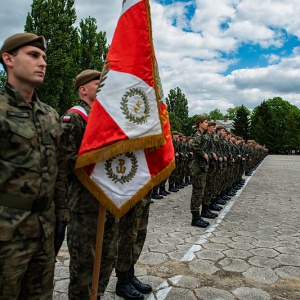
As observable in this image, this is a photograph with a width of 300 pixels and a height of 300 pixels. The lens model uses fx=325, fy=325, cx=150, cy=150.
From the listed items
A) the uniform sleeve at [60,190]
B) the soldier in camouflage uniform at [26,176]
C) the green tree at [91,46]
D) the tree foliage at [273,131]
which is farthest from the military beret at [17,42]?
the tree foliage at [273,131]

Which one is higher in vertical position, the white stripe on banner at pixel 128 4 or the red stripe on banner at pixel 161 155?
the white stripe on banner at pixel 128 4

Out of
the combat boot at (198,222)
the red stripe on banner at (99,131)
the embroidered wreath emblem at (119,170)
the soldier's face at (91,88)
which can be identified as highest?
the soldier's face at (91,88)

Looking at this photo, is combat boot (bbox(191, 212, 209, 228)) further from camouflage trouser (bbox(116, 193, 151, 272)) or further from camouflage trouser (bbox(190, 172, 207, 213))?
camouflage trouser (bbox(116, 193, 151, 272))

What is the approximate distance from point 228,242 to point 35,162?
3771 mm

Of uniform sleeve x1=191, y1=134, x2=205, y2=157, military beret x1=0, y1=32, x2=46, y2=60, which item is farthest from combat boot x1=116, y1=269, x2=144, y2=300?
uniform sleeve x1=191, y1=134, x2=205, y2=157

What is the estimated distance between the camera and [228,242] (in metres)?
4.83

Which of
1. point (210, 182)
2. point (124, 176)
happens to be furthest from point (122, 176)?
point (210, 182)

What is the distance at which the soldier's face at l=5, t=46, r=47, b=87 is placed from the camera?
1820 millimetres

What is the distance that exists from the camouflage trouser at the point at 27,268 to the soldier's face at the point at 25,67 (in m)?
0.88

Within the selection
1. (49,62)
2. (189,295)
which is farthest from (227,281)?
(49,62)

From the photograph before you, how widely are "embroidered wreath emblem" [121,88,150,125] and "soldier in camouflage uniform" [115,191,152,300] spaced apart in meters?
0.97

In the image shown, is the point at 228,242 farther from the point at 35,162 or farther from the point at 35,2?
the point at 35,2

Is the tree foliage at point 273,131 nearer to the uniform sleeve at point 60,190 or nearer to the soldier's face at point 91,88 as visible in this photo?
the soldier's face at point 91,88

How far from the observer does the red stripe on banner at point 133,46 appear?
2.47 metres
